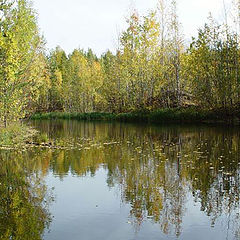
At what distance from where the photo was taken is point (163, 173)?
10.7 meters

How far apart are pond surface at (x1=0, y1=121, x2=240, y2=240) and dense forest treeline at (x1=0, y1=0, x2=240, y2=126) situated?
8262mm

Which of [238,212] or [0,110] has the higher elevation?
[0,110]

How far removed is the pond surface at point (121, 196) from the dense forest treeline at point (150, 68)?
826 centimetres

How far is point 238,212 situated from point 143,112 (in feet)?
107

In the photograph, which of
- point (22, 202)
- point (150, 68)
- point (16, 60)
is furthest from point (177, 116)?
point (22, 202)

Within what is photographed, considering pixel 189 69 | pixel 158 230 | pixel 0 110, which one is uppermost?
pixel 189 69

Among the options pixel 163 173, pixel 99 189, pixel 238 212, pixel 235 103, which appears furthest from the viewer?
pixel 235 103

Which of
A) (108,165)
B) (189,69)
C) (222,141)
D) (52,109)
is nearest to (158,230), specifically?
(108,165)

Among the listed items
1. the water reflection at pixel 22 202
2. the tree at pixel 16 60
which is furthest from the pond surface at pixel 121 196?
the tree at pixel 16 60

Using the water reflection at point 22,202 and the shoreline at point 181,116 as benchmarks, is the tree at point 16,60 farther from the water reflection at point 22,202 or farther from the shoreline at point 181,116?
the shoreline at point 181,116

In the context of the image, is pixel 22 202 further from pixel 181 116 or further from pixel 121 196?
pixel 181 116

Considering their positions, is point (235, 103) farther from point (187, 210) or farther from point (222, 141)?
point (187, 210)

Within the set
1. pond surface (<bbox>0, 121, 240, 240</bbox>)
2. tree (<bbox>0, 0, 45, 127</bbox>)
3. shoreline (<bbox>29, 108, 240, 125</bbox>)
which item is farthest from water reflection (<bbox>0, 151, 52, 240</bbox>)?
shoreline (<bbox>29, 108, 240, 125</bbox>)

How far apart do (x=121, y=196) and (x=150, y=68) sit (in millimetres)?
32650
